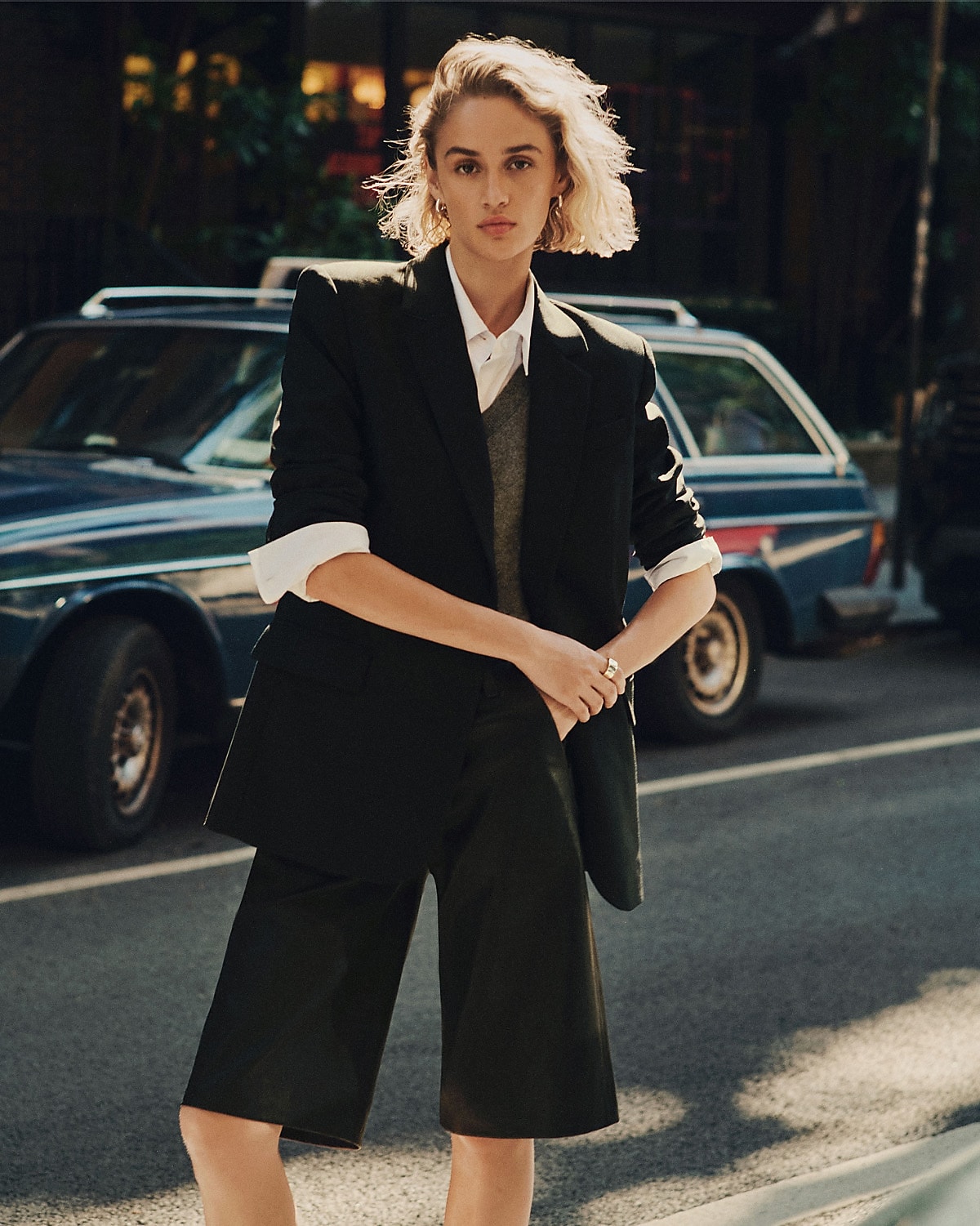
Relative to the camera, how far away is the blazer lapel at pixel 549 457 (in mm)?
2400

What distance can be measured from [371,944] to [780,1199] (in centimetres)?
134

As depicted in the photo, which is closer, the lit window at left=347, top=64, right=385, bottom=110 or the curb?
the curb

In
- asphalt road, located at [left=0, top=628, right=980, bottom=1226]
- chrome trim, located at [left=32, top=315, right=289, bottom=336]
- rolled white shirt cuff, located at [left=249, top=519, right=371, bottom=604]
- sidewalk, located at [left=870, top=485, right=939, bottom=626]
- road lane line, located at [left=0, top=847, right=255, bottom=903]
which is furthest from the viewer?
sidewalk, located at [left=870, top=485, right=939, bottom=626]

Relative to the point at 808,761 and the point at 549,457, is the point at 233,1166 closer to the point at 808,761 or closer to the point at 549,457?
the point at 549,457

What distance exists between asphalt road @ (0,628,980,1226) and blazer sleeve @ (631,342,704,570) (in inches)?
56.2

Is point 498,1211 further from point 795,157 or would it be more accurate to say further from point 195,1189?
point 795,157

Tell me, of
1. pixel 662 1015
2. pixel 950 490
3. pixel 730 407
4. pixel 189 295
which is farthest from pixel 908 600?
pixel 662 1015

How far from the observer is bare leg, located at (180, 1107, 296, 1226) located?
236cm

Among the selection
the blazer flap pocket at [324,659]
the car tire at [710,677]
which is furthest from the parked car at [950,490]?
the blazer flap pocket at [324,659]

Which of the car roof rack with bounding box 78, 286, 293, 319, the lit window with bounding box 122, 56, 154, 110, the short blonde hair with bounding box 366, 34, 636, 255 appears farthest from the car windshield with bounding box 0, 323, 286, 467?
the lit window with bounding box 122, 56, 154, 110

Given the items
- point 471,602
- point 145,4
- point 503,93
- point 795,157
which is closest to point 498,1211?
point 471,602

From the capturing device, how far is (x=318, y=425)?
91.7 inches

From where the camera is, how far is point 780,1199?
3373mm

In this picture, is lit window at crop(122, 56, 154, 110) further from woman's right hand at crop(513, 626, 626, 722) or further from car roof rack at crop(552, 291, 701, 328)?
woman's right hand at crop(513, 626, 626, 722)
